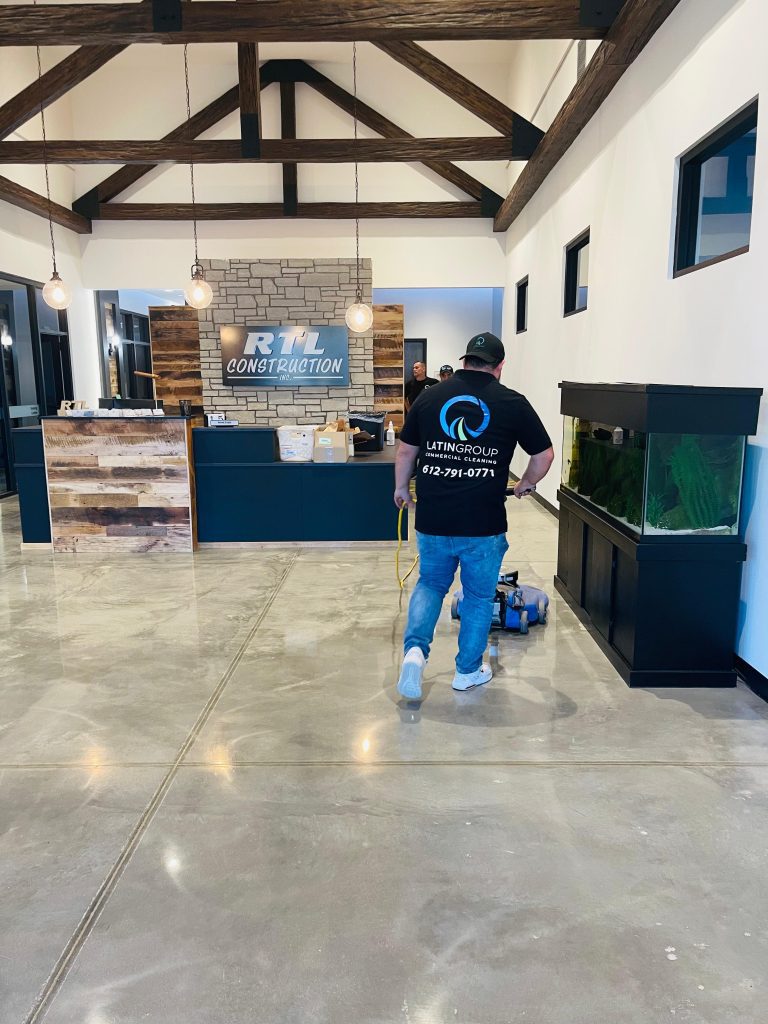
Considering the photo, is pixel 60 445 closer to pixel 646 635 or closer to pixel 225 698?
pixel 225 698

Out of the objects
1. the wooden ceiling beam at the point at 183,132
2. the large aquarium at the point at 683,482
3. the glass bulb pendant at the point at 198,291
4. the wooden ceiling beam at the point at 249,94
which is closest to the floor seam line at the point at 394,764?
the large aquarium at the point at 683,482

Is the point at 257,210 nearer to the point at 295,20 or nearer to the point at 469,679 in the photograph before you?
the point at 295,20

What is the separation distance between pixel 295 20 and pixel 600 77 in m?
2.31

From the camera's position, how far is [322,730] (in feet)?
10.5

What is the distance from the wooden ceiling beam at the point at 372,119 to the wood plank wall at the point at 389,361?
1.99 metres

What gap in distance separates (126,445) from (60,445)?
1.87ft

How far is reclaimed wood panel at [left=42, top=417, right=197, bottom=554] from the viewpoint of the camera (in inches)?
249

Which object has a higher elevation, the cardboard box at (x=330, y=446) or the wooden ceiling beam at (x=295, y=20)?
the wooden ceiling beam at (x=295, y=20)

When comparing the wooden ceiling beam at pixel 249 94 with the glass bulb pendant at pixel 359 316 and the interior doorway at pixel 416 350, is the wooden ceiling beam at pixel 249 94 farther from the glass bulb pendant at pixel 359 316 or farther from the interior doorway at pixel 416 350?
the interior doorway at pixel 416 350

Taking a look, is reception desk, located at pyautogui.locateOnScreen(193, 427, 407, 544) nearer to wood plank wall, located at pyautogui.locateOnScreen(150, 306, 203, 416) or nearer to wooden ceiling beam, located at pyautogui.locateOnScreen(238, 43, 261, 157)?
wooden ceiling beam, located at pyautogui.locateOnScreen(238, 43, 261, 157)

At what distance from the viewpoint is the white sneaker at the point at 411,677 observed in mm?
3420

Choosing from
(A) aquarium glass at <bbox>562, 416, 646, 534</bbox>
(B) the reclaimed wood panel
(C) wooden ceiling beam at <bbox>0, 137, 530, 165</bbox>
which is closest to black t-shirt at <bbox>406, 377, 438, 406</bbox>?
(C) wooden ceiling beam at <bbox>0, 137, 530, 165</bbox>

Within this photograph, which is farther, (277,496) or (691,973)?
(277,496)

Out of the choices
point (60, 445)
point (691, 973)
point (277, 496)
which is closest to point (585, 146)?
point (277, 496)
